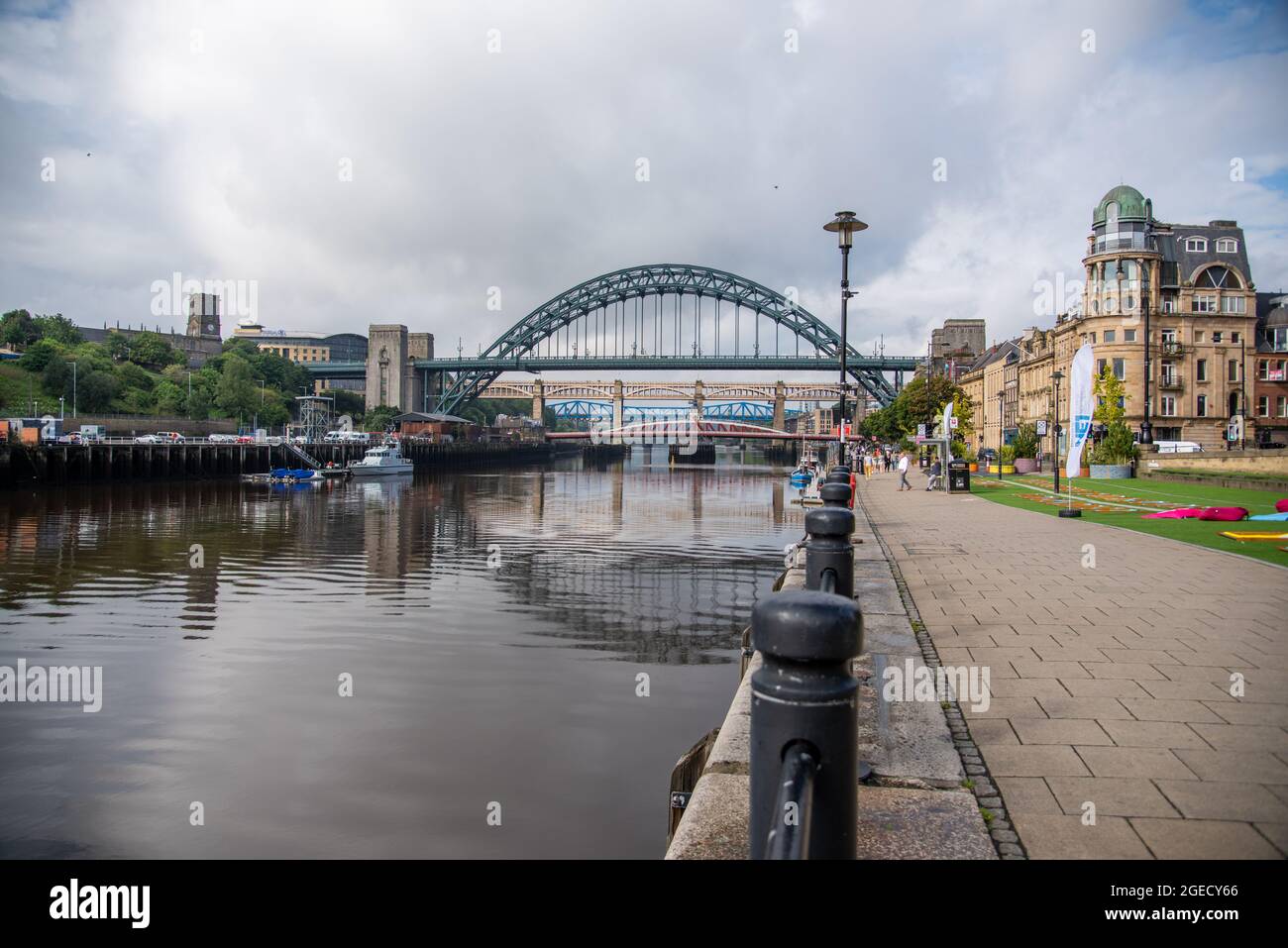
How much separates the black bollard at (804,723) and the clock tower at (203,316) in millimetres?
190012

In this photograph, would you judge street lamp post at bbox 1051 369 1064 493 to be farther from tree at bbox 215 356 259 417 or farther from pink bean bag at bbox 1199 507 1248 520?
tree at bbox 215 356 259 417

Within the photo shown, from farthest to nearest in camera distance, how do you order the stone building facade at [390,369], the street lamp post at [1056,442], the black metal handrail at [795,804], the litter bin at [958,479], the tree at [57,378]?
the stone building facade at [390,369] < the tree at [57,378] < the litter bin at [958,479] < the street lamp post at [1056,442] < the black metal handrail at [795,804]

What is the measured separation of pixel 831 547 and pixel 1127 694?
7.17 feet

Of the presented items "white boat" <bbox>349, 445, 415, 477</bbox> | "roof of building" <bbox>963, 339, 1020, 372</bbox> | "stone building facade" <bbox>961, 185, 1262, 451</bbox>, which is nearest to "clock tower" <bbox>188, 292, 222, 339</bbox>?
"white boat" <bbox>349, 445, 415, 477</bbox>

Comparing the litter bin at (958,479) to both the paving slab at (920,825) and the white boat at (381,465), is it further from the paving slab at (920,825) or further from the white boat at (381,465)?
the white boat at (381,465)

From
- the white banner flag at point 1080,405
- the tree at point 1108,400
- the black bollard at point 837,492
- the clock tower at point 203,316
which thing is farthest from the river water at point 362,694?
the clock tower at point 203,316

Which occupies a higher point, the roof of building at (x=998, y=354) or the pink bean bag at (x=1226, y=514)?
the roof of building at (x=998, y=354)

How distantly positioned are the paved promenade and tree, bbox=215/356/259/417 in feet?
320

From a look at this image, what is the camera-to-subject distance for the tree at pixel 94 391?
86.4 m

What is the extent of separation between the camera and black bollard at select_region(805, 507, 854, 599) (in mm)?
5754

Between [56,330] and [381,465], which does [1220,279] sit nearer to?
[381,465]

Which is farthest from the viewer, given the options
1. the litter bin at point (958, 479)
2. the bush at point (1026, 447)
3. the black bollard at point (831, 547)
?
the bush at point (1026, 447)

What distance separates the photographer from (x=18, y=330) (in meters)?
111

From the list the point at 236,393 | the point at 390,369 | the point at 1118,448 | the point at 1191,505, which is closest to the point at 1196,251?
the point at 1118,448
